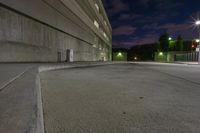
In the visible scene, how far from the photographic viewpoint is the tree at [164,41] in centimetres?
4869

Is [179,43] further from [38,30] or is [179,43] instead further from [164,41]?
[38,30]

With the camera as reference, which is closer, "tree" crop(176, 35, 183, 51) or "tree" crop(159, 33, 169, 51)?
"tree" crop(176, 35, 183, 51)

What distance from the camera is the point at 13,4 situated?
28.4 ft

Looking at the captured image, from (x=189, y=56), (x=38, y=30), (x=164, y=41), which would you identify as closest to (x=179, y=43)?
(x=164, y=41)

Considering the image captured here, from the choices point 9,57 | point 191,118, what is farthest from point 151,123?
Result: point 9,57

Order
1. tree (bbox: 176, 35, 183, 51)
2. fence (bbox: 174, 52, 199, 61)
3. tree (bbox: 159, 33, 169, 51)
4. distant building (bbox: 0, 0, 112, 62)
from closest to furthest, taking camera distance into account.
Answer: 1. distant building (bbox: 0, 0, 112, 62)
2. fence (bbox: 174, 52, 199, 61)
3. tree (bbox: 176, 35, 183, 51)
4. tree (bbox: 159, 33, 169, 51)

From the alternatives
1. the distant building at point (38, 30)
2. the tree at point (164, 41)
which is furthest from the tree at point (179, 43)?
the distant building at point (38, 30)

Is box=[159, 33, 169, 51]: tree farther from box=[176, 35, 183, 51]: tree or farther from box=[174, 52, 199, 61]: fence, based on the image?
box=[174, 52, 199, 61]: fence

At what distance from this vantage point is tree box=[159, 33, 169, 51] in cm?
4869

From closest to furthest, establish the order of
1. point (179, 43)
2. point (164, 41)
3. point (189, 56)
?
point (189, 56)
point (179, 43)
point (164, 41)

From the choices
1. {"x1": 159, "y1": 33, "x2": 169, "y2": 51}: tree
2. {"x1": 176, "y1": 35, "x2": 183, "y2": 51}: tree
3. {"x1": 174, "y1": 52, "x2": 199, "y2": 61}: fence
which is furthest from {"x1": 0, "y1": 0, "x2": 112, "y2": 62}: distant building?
{"x1": 176, "y1": 35, "x2": 183, "y2": 51}: tree

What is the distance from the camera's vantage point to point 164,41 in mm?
49219

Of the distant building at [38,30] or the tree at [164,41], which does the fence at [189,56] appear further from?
the distant building at [38,30]

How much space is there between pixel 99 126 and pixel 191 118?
1.29 m
